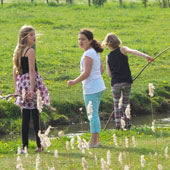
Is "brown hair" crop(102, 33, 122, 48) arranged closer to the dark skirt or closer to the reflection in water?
the dark skirt

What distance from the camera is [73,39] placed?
22.3m

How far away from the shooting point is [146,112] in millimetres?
13211

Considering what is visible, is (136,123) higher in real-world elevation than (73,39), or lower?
lower

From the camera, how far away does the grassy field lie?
13.8m

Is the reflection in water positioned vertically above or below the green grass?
below

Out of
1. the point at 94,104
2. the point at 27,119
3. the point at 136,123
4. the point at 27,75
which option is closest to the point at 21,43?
the point at 27,75

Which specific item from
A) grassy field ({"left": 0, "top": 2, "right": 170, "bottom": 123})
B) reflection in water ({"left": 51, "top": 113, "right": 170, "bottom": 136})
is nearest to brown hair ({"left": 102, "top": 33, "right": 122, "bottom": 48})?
grassy field ({"left": 0, "top": 2, "right": 170, "bottom": 123})

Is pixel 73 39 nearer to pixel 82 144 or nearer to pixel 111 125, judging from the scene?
pixel 111 125

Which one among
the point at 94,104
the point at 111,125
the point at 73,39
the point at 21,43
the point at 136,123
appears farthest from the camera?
the point at 73,39

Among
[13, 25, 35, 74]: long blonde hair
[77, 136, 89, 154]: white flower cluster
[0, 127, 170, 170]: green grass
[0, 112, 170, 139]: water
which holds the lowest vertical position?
[0, 112, 170, 139]: water

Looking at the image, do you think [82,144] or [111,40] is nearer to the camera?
[82,144]

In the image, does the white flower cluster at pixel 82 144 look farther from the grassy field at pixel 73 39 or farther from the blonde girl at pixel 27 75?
the grassy field at pixel 73 39

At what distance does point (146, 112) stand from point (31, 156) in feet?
22.6

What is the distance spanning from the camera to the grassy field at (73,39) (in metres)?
13.8
